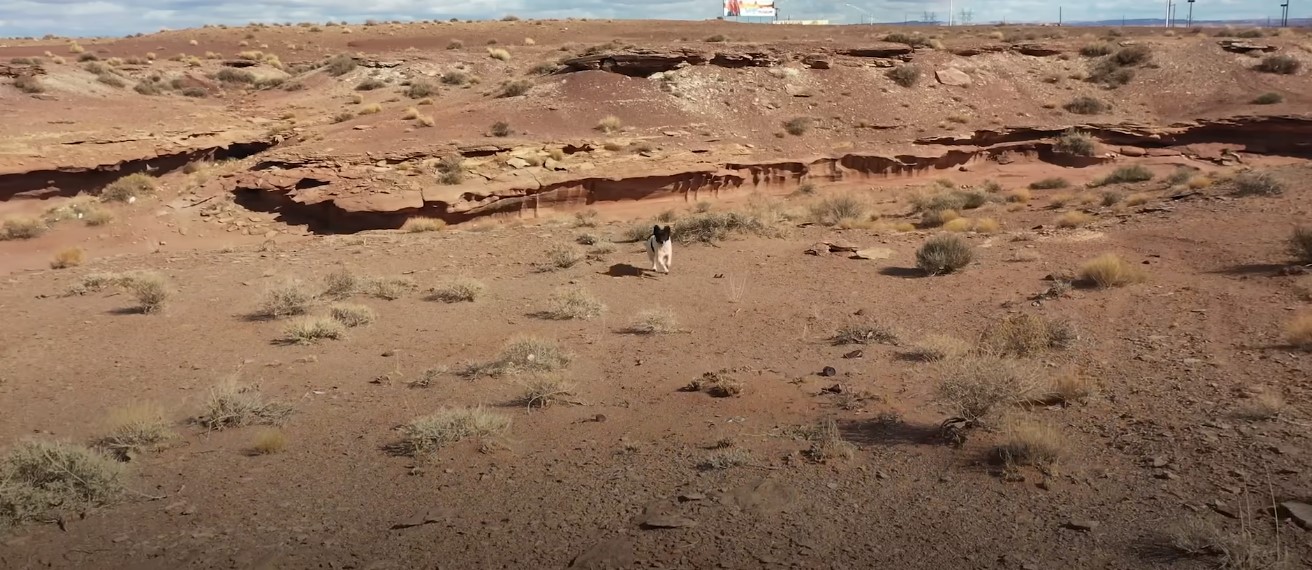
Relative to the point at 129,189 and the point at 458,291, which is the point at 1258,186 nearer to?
the point at 458,291

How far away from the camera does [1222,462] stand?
542 cm

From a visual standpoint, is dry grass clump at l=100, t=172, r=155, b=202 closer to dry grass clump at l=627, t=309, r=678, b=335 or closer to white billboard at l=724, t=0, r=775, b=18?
dry grass clump at l=627, t=309, r=678, b=335

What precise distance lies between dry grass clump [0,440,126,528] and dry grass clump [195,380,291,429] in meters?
1.11

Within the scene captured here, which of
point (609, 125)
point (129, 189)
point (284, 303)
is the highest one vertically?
point (609, 125)

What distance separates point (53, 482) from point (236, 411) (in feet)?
5.18

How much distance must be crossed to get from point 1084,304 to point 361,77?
106 ft

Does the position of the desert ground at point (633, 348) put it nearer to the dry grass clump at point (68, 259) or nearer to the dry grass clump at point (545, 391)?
the dry grass clump at point (545, 391)

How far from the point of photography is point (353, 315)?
1041cm

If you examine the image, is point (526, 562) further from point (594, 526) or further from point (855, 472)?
point (855, 472)

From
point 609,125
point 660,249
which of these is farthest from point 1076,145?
point 660,249

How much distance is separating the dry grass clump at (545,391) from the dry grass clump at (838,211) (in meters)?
10.7

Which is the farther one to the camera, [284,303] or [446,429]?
[284,303]

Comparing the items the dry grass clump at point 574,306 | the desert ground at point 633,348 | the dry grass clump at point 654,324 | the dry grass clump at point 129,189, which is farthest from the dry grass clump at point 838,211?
the dry grass clump at point 129,189

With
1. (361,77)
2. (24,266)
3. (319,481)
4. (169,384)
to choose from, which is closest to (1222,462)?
(319,481)
